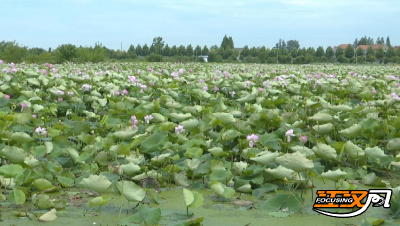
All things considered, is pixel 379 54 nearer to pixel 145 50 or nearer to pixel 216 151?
pixel 145 50

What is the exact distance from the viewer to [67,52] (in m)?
16.2

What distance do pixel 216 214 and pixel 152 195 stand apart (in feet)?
0.79

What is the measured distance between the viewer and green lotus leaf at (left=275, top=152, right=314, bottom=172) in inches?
59.3

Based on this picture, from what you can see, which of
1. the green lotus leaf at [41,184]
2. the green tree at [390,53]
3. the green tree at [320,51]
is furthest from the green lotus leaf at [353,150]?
the green tree at [390,53]

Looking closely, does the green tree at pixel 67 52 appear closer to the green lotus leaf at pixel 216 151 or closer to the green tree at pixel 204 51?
the green lotus leaf at pixel 216 151

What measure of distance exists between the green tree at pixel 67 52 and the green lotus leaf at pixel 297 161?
15658 mm

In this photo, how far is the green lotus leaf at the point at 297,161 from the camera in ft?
4.94

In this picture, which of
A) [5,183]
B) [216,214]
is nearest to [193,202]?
[216,214]

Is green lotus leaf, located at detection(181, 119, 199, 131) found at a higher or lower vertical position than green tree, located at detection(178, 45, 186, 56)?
lower

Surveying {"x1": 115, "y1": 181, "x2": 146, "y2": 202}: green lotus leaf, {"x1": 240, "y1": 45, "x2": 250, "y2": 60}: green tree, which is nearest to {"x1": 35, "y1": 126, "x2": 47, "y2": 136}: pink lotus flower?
{"x1": 115, "y1": 181, "x2": 146, "y2": 202}: green lotus leaf

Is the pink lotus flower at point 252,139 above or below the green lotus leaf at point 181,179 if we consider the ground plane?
above

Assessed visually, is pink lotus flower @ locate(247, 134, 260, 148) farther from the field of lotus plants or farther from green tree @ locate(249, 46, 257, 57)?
green tree @ locate(249, 46, 257, 57)

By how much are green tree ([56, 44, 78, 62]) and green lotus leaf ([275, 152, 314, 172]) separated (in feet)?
51.4

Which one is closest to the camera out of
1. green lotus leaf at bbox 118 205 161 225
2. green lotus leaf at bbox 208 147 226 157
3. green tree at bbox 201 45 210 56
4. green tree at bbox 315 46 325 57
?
green lotus leaf at bbox 118 205 161 225
